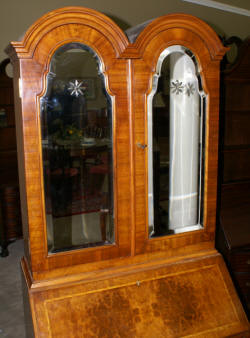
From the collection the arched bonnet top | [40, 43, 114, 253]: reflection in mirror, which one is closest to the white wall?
the arched bonnet top

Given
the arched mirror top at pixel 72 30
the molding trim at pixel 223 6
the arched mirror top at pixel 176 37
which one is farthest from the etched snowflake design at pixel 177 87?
the molding trim at pixel 223 6

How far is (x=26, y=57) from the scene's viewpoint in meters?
1.06

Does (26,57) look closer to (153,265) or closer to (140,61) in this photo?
(140,61)

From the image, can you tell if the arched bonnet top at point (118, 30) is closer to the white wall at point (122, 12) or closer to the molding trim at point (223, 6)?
the white wall at point (122, 12)

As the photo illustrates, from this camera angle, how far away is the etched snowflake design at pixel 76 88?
1159 millimetres

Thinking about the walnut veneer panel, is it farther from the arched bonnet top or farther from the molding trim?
the molding trim

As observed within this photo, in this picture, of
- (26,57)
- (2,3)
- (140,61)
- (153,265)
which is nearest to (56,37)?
(26,57)

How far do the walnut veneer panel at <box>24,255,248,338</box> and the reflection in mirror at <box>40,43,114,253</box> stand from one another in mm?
182

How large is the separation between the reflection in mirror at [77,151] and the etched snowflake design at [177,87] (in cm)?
28

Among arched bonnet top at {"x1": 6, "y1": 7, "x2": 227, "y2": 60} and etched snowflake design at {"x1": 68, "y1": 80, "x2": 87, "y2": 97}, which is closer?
arched bonnet top at {"x1": 6, "y1": 7, "x2": 227, "y2": 60}

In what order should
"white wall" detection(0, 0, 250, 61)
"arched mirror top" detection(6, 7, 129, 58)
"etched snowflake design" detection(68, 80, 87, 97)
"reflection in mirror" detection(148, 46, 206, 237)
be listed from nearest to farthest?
"arched mirror top" detection(6, 7, 129, 58) → "etched snowflake design" detection(68, 80, 87, 97) → "reflection in mirror" detection(148, 46, 206, 237) → "white wall" detection(0, 0, 250, 61)

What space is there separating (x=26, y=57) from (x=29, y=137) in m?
0.26

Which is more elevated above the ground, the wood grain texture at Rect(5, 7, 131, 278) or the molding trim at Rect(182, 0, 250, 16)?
the molding trim at Rect(182, 0, 250, 16)

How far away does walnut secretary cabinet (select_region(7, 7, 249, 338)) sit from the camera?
1.13 m
